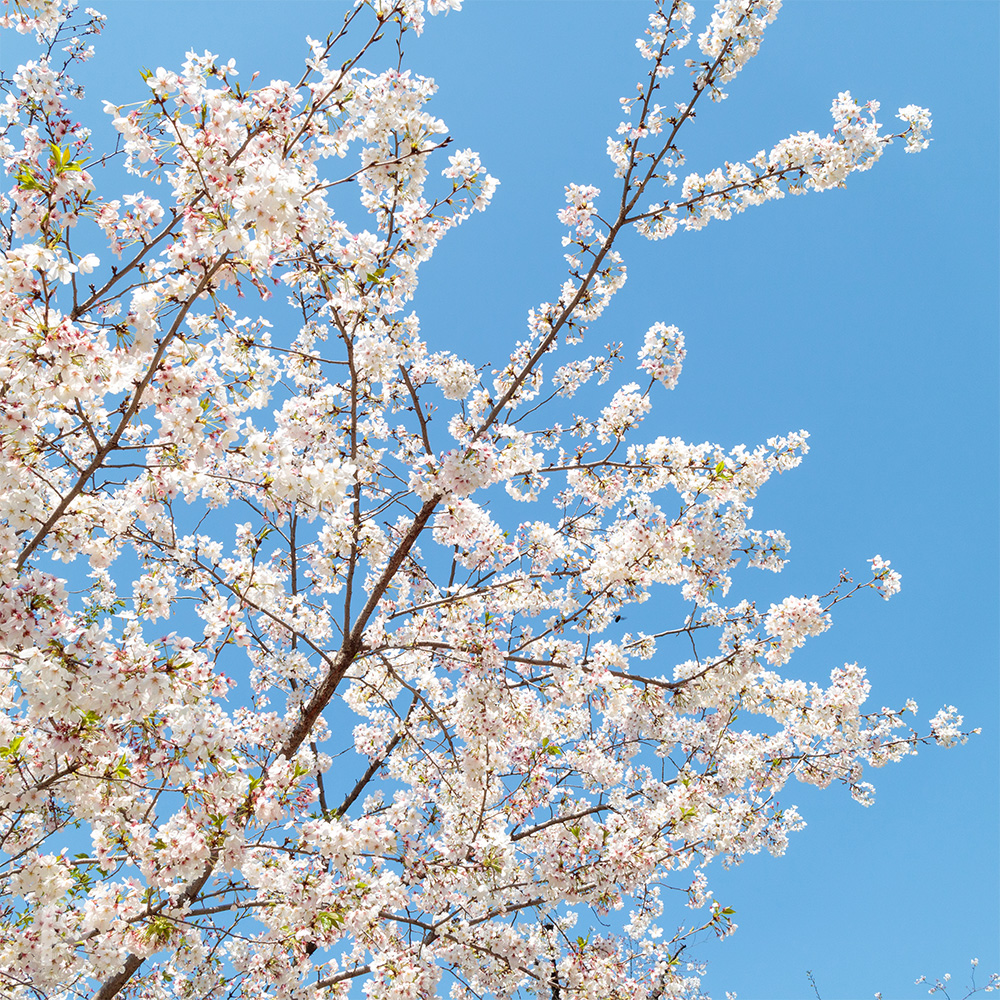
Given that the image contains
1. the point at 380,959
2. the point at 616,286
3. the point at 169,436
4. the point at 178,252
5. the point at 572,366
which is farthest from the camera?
the point at 572,366

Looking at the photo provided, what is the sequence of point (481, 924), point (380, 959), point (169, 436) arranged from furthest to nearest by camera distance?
point (481, 924) → point (380, 959) → point (169, 436)

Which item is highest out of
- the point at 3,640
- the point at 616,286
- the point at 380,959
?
the point at 616,286

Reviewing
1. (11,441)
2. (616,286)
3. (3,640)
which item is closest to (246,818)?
(3,640)

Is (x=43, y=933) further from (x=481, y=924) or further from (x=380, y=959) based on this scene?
(x=481, y=924)

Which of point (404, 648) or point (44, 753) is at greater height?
point (404, 648)

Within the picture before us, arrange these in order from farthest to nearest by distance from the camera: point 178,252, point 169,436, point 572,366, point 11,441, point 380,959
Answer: point 572,366 → point 380,959 → point 169,436 → point 11,441 → point 178,252

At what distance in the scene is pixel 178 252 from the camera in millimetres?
3725

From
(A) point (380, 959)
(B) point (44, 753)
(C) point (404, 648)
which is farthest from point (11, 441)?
(A) point (380, 959)

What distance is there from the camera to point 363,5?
14.8 ft

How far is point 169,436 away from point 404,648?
11.3 ft

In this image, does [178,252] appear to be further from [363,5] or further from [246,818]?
[246,818]

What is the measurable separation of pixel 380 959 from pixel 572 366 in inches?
264

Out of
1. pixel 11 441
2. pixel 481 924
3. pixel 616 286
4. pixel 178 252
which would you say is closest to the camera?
pixel 178 252

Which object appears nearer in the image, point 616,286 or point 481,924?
point 481,924
